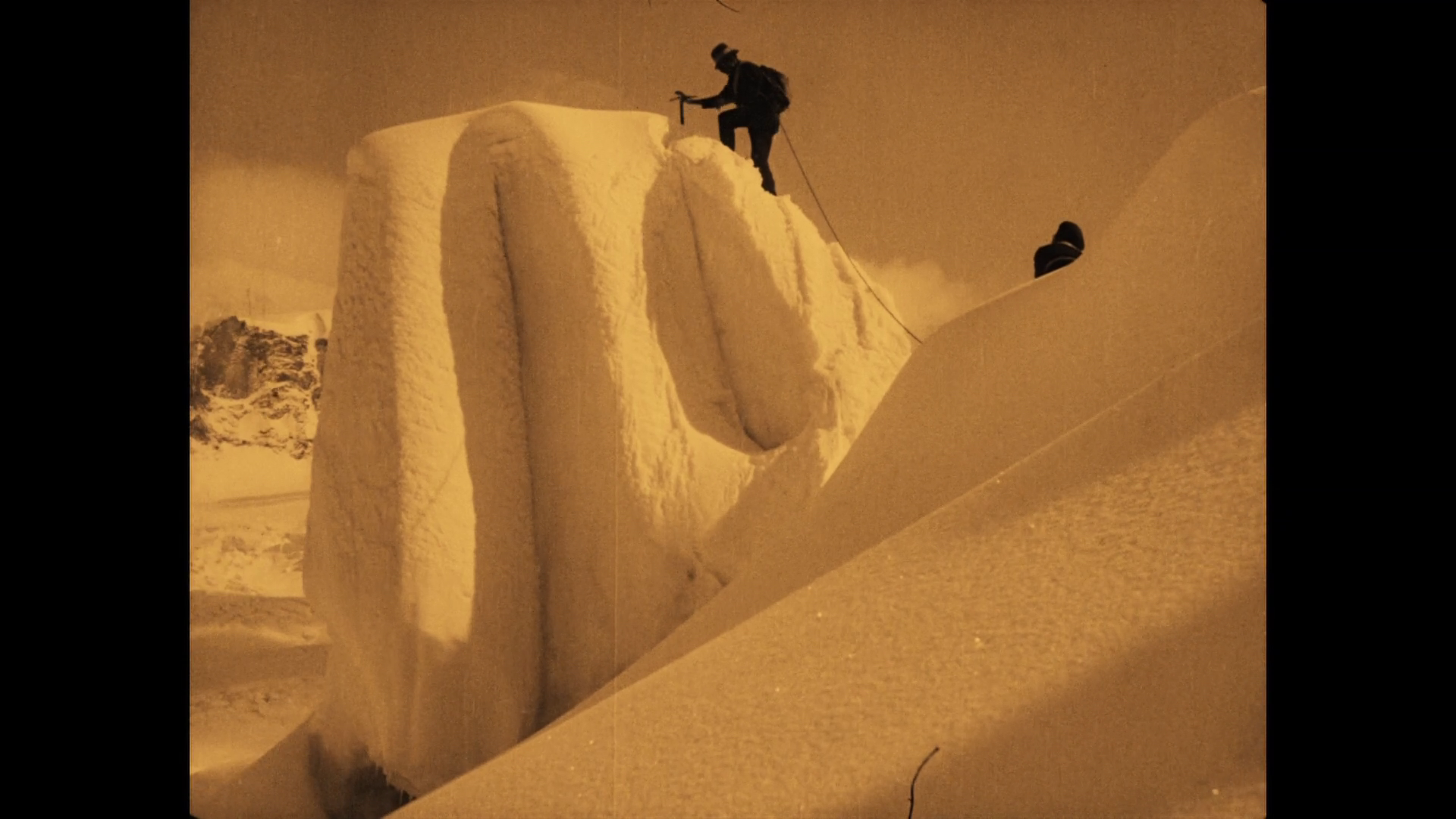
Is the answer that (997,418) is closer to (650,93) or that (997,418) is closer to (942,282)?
(942,282)

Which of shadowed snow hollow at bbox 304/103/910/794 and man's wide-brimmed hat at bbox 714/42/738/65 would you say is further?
man's wide-brimmed hat at bbox 714/42/738/65

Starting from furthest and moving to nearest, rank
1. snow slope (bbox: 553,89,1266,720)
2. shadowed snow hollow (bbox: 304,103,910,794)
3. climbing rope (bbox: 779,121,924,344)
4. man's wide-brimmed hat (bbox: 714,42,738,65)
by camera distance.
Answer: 1. climbing rope (bbox: 779,121,924,344)
2. man's wide-brimmed hat (bbox: 714,42,738,65)
3. shadowed snow hollow (bbox: 304,103,910,794)
4. snow slope (bbox: 553,89,1266,720)

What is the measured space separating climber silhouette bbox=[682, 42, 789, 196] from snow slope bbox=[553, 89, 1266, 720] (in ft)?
2.88

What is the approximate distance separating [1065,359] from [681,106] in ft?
4.47

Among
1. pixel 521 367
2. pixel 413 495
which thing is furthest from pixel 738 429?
pixel 413 495

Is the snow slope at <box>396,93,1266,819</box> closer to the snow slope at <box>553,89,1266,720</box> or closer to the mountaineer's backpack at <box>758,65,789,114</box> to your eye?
the snow slope at <box>553,89,1266,720</box>

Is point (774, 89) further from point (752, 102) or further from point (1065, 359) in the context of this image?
point (1065, 359)

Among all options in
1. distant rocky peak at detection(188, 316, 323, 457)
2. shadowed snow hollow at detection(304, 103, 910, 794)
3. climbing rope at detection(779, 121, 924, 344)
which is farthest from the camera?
distant rocky peak at detection(188, 316, 323, 457)

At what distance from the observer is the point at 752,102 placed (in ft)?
11.8

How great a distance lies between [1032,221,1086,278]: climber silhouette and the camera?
3592 mm

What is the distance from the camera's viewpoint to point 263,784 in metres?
3.48

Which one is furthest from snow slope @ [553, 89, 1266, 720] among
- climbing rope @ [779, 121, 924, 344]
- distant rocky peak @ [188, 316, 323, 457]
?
distant rocky peak @ [188, 316, 323, 457]

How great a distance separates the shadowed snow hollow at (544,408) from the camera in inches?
127

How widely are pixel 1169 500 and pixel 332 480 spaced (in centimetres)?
210
